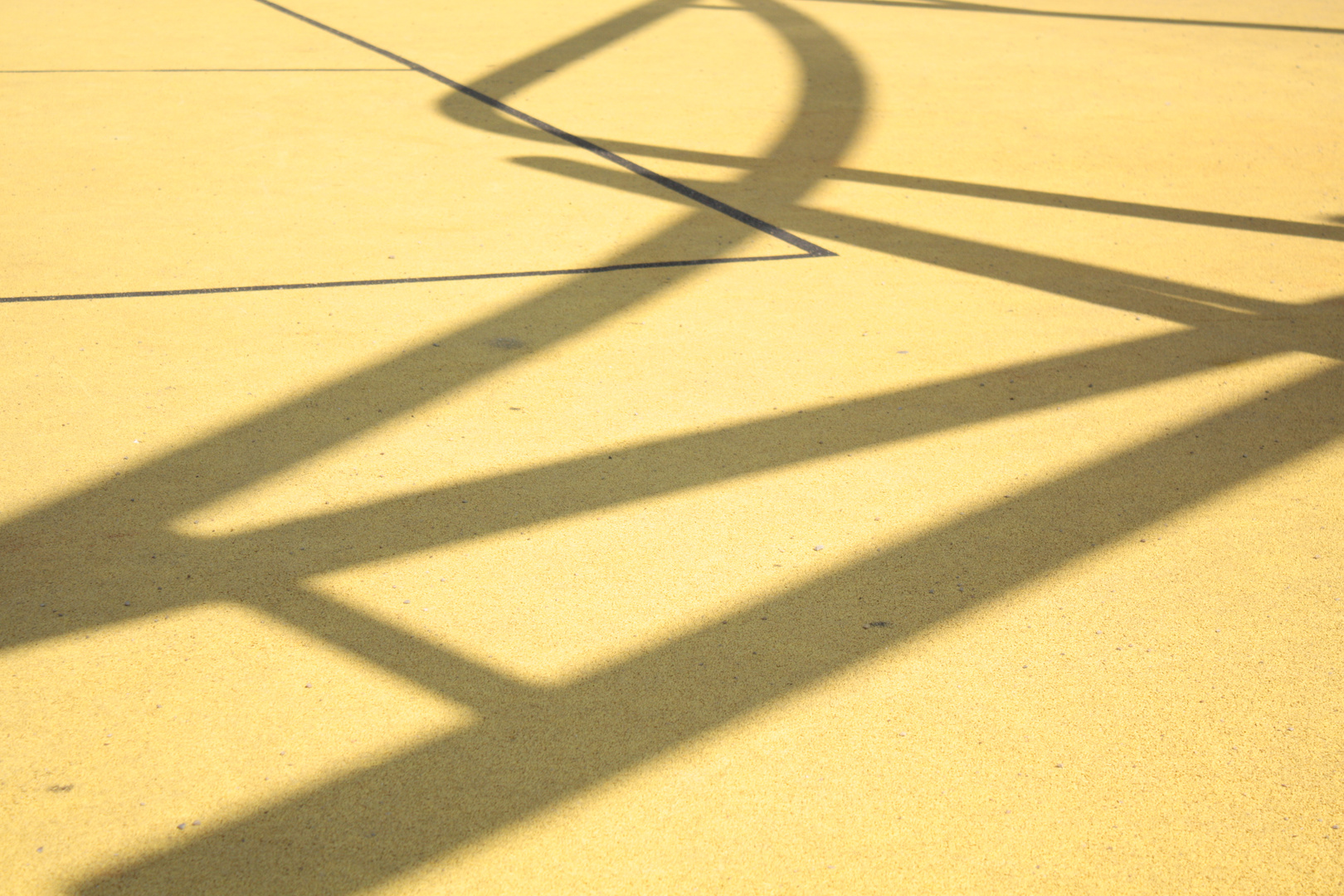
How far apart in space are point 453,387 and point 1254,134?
5.42m

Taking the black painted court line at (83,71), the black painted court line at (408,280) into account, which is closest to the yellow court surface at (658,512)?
the black painted court line at (408,280)

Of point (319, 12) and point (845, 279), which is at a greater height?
point (319, 12)

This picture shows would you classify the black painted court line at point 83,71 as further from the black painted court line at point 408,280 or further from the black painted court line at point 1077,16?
the black painted court line at point 1077,16

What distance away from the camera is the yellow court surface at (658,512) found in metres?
2.09

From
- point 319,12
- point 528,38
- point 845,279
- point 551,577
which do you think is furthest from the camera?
point 319,12

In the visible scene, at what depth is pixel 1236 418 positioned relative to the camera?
11.9ft

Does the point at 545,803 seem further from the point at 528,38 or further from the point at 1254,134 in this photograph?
the point at 528,38

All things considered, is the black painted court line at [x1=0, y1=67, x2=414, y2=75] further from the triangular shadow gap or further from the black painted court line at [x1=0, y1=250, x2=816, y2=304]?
the black painted court line at [x1=0, y1=250, x2=816, y2=304]

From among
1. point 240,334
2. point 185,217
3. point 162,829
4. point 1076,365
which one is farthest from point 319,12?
point 162,829

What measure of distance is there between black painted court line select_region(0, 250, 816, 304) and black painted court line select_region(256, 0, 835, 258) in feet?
0.67

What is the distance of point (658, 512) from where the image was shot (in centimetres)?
302

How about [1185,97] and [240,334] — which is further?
[1185,97]

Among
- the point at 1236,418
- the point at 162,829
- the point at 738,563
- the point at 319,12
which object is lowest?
the point at 162,829

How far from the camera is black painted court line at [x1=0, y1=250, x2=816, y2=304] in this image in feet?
13.5
